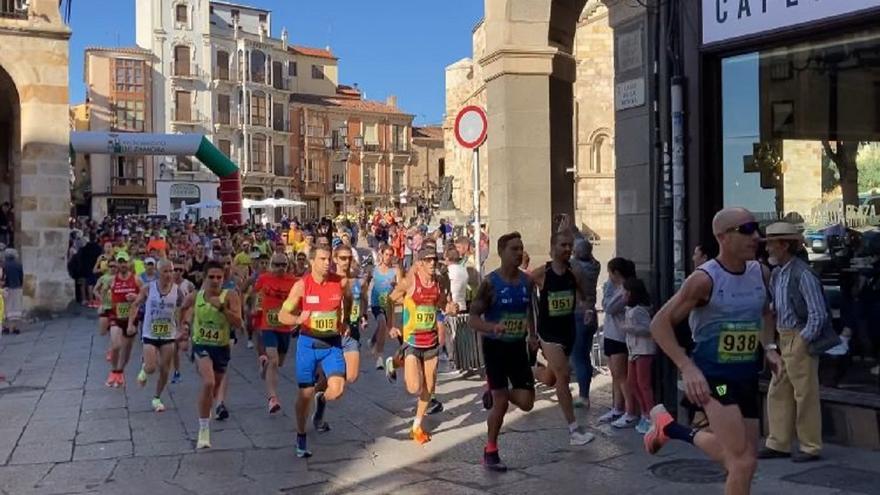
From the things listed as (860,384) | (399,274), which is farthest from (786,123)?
(399,274)

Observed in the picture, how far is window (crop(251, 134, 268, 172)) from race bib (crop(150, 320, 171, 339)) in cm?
6642

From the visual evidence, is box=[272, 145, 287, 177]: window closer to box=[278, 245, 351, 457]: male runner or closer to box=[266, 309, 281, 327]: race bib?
box=[266, 309, 281, 327]: race bib

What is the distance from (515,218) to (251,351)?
5342mm

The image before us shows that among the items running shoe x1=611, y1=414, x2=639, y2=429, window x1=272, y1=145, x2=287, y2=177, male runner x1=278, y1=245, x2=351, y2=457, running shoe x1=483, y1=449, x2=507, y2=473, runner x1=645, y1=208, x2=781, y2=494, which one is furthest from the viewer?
window x1=272, y1=145, x2=287, y2=177

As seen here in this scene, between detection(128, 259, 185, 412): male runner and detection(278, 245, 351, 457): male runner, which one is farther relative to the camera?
detection(128, 259, 185, 412): male runner

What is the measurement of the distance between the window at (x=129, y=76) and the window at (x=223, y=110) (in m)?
6.66

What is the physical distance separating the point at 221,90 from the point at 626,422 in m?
68.3

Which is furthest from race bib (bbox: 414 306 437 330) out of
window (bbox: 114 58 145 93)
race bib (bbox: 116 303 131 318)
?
window (bbox: 114 58 145 93)

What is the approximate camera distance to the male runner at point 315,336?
26.1 feet

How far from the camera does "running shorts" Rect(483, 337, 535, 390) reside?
750cm

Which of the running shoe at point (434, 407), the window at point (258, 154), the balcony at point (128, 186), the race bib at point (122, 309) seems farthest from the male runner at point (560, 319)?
the window at point (258, 154)

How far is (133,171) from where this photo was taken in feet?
219

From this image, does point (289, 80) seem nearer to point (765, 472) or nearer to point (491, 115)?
point (491, 115)

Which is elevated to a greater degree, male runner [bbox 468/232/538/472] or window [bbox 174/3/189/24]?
window [bbox 174/3/189/24]
